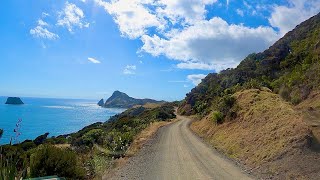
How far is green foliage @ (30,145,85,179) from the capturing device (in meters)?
10.9

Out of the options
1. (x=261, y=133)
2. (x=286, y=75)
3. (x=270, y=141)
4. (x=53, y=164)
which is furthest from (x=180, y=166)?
(x=286, y=75)

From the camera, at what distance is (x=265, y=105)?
25.8m

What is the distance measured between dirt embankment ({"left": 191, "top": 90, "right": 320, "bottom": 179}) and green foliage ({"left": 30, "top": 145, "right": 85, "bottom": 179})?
790 centimetres

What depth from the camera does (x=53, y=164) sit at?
1134 cm

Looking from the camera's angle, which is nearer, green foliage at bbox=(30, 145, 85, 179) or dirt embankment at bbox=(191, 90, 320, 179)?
green foliage at bbox=(30, 145, 85, 179)

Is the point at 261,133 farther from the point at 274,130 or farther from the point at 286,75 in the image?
the point at 286,75

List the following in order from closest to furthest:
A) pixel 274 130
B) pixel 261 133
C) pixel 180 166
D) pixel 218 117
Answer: pixel 180 166, pixel 274 130, pixel 261 133, pixel 218 117

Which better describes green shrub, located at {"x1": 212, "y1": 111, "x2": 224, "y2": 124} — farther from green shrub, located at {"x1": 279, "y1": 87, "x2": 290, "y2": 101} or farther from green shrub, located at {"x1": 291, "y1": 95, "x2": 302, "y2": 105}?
green shrub, located at {"x1": 291, "y1": 95, "x2": 302, "y2": 105}

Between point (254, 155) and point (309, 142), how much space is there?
9.24 feet

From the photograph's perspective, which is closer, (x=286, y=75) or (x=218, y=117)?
(x=218, y=117)

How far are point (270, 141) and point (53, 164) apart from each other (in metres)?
11.9

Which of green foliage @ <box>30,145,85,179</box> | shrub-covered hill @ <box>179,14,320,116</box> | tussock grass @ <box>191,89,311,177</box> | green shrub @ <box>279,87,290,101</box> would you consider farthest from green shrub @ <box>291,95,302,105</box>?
green foliage @ <box>30,145,85,179</box>

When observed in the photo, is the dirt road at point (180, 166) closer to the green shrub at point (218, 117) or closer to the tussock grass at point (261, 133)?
the tussock grass at point (261, 133)

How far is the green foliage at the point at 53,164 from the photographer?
1089cm
